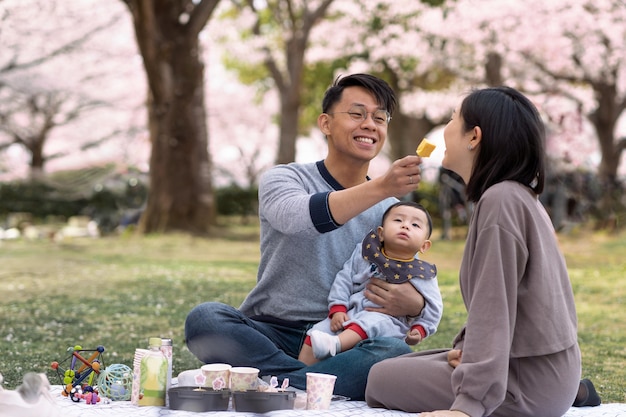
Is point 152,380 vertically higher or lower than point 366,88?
lower

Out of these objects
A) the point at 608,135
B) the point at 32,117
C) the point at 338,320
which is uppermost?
the point at 32,117

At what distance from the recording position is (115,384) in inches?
121

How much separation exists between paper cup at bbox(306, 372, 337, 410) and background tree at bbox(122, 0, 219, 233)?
32.7ft

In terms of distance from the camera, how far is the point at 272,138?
30.4 metres

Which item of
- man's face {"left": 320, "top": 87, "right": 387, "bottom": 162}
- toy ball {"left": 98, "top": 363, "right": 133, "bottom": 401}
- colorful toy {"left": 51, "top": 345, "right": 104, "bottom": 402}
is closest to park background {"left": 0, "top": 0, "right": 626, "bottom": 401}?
colorful toy {"left": 51, "top": 345, "right": 104, "bottom": 402}

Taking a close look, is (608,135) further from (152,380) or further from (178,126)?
(152,380)

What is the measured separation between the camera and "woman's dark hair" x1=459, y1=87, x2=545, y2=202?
259 centimetres

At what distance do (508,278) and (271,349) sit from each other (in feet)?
3.85

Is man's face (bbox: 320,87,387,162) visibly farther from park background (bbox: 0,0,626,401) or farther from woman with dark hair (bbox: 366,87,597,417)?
park background (bbox: 0,0,626,401)

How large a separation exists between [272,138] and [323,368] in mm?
27407

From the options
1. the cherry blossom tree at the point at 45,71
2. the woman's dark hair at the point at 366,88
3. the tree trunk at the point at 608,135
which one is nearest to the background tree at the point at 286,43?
the cherry blossom tree at the point at 45,71

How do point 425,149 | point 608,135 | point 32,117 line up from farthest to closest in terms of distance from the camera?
1. point 32,117
2. point 608,135
3. point 425,149

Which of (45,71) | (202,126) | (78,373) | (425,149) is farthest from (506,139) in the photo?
(45,71)

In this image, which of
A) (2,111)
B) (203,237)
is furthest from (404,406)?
(2,111)
